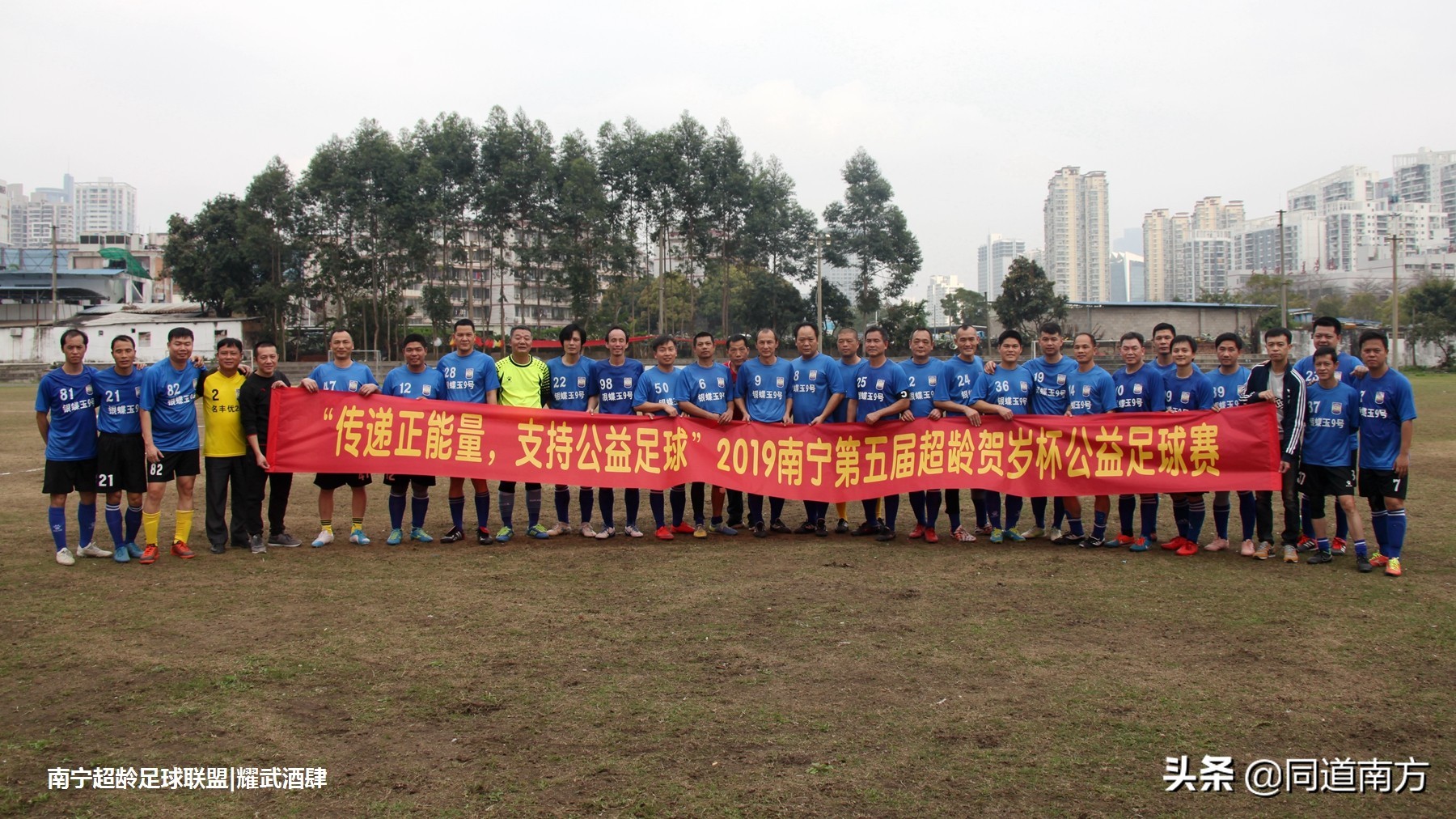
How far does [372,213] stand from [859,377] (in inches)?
1789

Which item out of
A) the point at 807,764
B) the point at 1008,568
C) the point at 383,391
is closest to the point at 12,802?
Result: the point at 807,764

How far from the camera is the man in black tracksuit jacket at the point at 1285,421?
743 centimetres

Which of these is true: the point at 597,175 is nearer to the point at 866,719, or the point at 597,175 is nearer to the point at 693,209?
the point at 693,209

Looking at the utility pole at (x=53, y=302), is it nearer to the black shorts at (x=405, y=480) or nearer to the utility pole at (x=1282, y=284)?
the black shorts at (x=405, y=480)

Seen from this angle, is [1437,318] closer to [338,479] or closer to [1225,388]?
[1225,388]

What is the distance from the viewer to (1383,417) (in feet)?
22.9

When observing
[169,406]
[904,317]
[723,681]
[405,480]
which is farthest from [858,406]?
[904,317]

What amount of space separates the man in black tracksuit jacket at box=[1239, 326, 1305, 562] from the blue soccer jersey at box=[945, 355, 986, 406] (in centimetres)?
220

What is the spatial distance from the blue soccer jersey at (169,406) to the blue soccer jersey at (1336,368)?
901 cm

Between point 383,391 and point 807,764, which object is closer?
point 807,764

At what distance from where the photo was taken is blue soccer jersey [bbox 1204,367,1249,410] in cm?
791

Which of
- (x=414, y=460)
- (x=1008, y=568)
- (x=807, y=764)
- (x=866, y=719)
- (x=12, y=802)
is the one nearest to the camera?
(x=12, y=802)

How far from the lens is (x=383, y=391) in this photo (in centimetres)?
847

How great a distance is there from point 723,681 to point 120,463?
5607 millimetres
